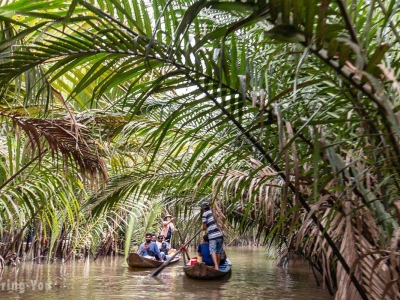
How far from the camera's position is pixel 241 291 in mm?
9758

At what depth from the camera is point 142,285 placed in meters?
10.6

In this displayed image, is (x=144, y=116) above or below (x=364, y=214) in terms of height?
above

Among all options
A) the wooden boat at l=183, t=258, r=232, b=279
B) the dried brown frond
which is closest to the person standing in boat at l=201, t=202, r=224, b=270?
the wooden boat at l=183, t=258, r=232, b=279

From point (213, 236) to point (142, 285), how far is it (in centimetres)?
182

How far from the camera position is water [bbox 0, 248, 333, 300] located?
8945 millimetres

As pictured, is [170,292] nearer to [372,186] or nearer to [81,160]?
[81,160]

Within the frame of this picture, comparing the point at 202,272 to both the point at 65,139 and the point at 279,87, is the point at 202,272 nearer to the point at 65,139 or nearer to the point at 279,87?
the point at 65,139

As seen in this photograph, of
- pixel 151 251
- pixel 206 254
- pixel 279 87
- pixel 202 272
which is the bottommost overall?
pixel 202 272

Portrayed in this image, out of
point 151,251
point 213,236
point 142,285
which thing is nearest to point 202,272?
point 213,236

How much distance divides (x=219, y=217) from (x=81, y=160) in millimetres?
2645

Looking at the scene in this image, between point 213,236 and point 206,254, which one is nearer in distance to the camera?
point 213,236

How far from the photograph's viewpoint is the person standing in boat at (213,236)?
10.8 meters

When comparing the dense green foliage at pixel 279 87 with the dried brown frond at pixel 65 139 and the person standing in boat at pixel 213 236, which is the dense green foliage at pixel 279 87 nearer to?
the dried brown frond at pixel 65 139

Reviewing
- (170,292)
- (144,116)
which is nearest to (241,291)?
(170,292)
